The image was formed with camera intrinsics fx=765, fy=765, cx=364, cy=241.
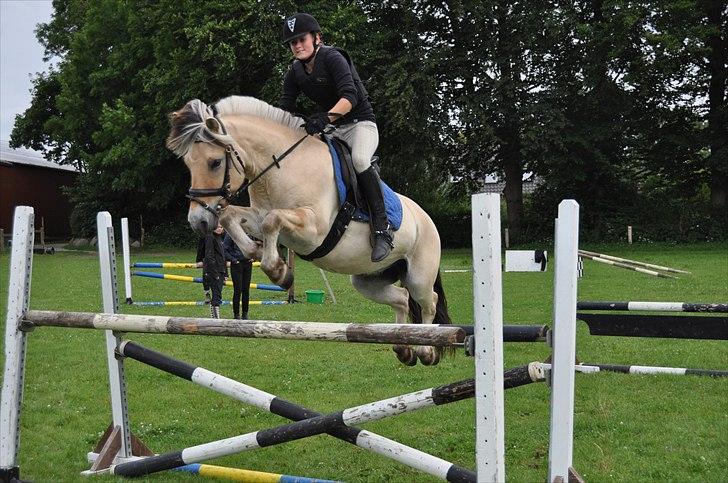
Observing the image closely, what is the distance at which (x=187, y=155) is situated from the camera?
463 cm

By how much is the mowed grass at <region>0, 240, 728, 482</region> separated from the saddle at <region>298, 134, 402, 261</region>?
1451 mm

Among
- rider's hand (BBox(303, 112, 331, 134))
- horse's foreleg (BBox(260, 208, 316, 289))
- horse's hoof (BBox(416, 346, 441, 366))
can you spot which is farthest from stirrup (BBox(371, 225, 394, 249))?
horse's hoof (BBox(416, 346, 441, 366))

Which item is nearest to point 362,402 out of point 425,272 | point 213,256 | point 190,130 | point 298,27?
point 425,272

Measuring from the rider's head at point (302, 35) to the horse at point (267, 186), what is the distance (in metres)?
0.45

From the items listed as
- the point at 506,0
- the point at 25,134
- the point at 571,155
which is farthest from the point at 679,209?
the point at 25,134

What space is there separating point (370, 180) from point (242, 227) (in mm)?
958

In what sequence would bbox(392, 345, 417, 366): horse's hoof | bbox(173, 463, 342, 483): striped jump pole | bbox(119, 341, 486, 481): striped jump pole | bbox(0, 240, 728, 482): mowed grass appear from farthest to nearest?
bbox(392, 345, 417, 366): horse's hoof → bbox(0, 240, 728, 482): mowed grass → bbox(173, 463, 342, 483): striped jump pole → bbox(119, 341, 486, 481): striped jump pole

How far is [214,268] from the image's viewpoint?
11.0 meters

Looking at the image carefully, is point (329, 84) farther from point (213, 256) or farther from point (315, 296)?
point (315, 296)

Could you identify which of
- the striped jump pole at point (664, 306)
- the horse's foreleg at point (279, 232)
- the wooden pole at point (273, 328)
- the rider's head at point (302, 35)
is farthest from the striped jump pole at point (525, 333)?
the rider's head at point (302, 35)

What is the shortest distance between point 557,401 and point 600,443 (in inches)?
80.9

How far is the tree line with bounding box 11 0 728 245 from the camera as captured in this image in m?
27.5

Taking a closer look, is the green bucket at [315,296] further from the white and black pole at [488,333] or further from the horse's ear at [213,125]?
the white and black pole at [488,333]

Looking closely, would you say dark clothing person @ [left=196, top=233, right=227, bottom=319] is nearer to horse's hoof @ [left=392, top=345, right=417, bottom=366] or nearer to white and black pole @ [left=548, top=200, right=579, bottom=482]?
horse's hoof @ [left=392, top=345, right=417, bottom=366]
